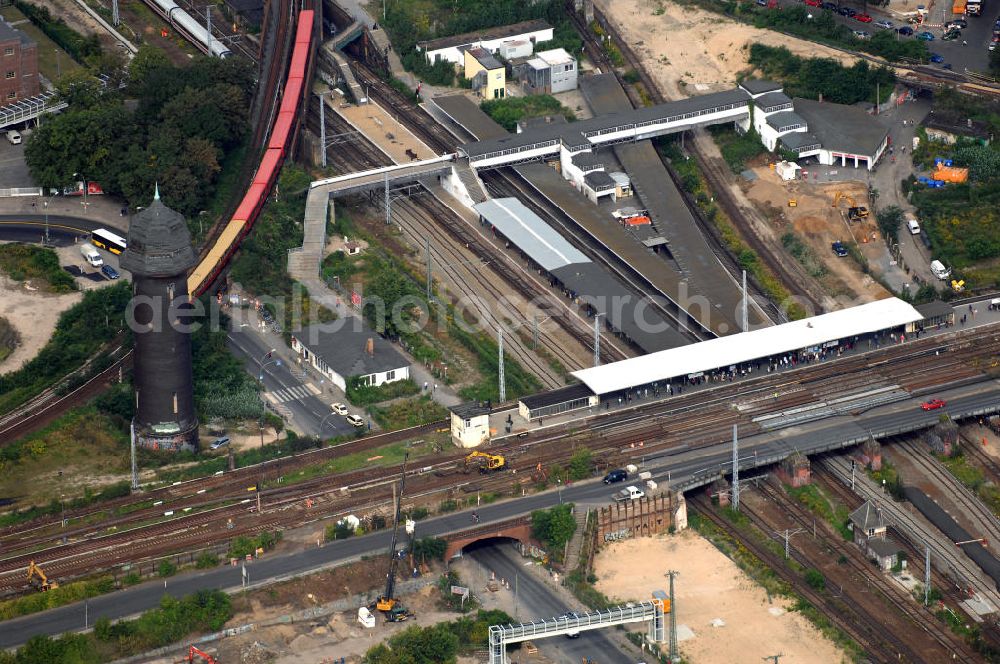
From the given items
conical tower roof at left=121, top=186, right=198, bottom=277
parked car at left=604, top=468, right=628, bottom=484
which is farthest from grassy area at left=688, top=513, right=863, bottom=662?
conical tower roof at left=121, top=186, right=198, bottom=277

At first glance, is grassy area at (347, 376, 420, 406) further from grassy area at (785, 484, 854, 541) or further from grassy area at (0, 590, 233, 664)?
grassy area at (785, 484, 854, 541)

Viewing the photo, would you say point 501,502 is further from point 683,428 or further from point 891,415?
point 891,415

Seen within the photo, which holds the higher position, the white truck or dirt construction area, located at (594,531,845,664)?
the white truck

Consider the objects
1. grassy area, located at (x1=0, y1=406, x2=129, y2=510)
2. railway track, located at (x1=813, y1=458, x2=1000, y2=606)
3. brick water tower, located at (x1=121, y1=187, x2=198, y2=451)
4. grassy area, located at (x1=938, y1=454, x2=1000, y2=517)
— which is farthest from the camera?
grassy area, located at (x1=938, y1=454, x2=1000, y2=517)

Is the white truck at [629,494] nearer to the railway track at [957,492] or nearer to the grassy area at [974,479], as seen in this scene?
the railway track at [957,492]

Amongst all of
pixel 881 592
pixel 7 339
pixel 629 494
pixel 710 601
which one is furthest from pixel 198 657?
pixel 881 592

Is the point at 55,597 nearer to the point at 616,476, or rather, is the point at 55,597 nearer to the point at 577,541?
the point at 577,541
